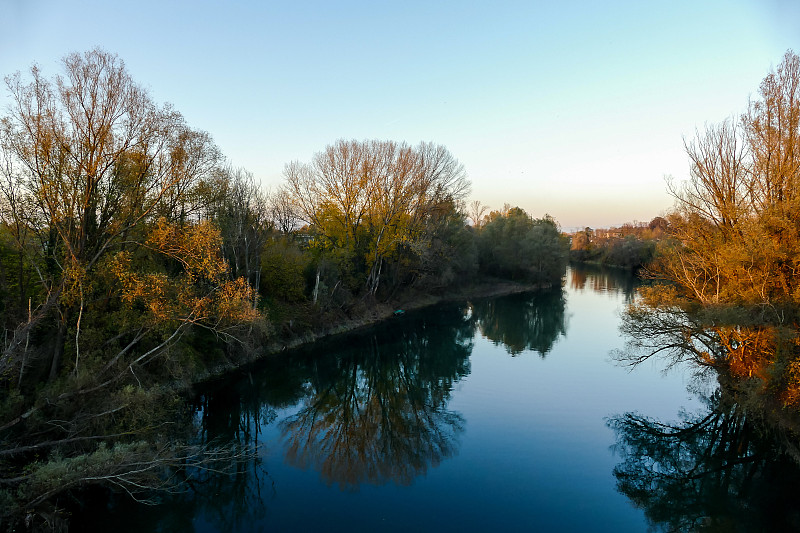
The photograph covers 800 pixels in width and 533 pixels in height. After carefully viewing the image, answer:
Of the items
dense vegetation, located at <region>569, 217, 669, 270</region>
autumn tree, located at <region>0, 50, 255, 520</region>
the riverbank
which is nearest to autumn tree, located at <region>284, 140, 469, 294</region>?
the riverbank

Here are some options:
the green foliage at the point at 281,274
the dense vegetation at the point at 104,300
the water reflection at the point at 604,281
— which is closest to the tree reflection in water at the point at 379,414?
the dense vegetation at the point at 104,300

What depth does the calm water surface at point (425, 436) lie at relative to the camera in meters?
9.62

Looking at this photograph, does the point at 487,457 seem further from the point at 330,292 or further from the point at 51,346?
the point at 330,292

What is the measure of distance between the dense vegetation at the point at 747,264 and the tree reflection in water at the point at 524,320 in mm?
8875

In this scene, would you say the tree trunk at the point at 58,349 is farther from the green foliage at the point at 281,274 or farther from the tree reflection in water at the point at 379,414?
the green foliage at the point at 281,274

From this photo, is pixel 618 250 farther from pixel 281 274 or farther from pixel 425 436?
pixel 425 436

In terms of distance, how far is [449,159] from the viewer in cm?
3322

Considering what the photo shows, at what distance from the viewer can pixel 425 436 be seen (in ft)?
45.4

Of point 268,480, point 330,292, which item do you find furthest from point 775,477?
point 330,292

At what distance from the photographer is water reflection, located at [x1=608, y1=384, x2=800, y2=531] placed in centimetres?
985

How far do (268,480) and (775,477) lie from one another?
44.5 feet

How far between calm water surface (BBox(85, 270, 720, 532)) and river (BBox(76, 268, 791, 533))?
0.17 ft

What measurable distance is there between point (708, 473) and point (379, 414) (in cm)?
1025

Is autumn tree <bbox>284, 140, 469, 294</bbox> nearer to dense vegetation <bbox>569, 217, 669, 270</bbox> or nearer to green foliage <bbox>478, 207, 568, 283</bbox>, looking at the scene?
green foliage <bbox>478, 207, 568, 283</bbox>
